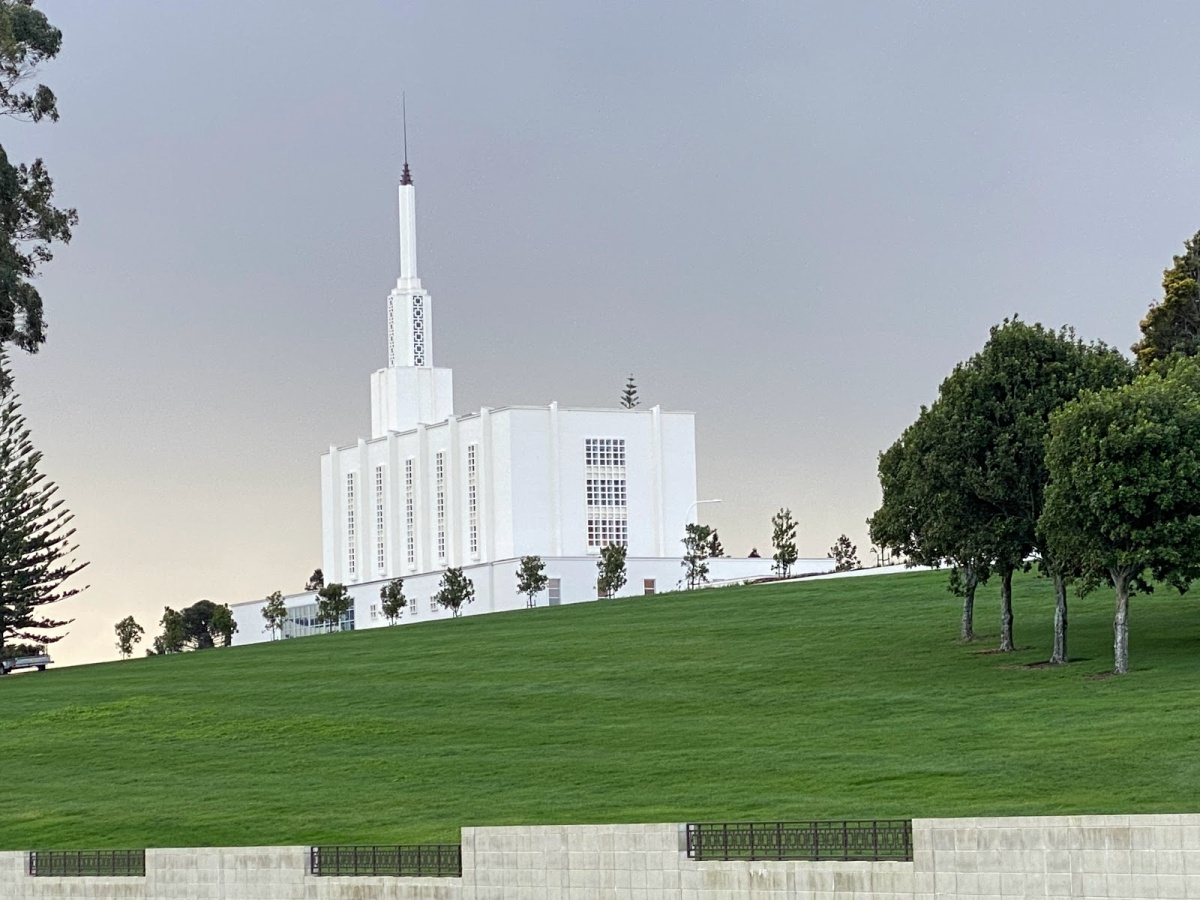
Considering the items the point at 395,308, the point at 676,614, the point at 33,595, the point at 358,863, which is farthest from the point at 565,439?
the point at 358,863

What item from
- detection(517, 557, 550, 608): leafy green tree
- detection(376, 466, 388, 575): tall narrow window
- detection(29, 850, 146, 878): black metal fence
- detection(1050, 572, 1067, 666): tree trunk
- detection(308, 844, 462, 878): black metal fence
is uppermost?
detection(376, 466, 388, 575): tall narrow window

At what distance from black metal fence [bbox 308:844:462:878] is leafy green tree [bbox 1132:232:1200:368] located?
2074 inches

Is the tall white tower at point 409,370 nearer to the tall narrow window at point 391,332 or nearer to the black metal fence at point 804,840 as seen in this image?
the tall narrow window at point 391,332

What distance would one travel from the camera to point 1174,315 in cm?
7425

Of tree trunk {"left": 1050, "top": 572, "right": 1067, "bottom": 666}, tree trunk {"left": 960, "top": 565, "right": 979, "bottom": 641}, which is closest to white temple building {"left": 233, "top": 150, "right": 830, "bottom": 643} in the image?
tree trunk {"left": 960, "top": 565, "right": 979, "bottom": 641}

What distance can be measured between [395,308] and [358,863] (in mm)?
103733

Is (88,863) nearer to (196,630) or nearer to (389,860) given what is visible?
(389,860)

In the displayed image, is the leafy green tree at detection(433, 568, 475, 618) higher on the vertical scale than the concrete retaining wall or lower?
higher

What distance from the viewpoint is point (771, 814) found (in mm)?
30219

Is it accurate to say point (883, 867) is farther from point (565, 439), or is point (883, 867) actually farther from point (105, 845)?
point (565, 439)

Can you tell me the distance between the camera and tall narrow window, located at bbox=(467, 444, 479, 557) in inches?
4618

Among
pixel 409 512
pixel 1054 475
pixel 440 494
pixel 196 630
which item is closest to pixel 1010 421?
pixel 1054 475

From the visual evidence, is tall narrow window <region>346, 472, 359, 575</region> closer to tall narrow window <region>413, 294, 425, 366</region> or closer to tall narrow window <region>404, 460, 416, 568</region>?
tall narrow window <region>404, 460, 416, 568</region>

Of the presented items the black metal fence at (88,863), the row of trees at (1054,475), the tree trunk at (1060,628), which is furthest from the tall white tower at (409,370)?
the black metal fence at (88,863)
